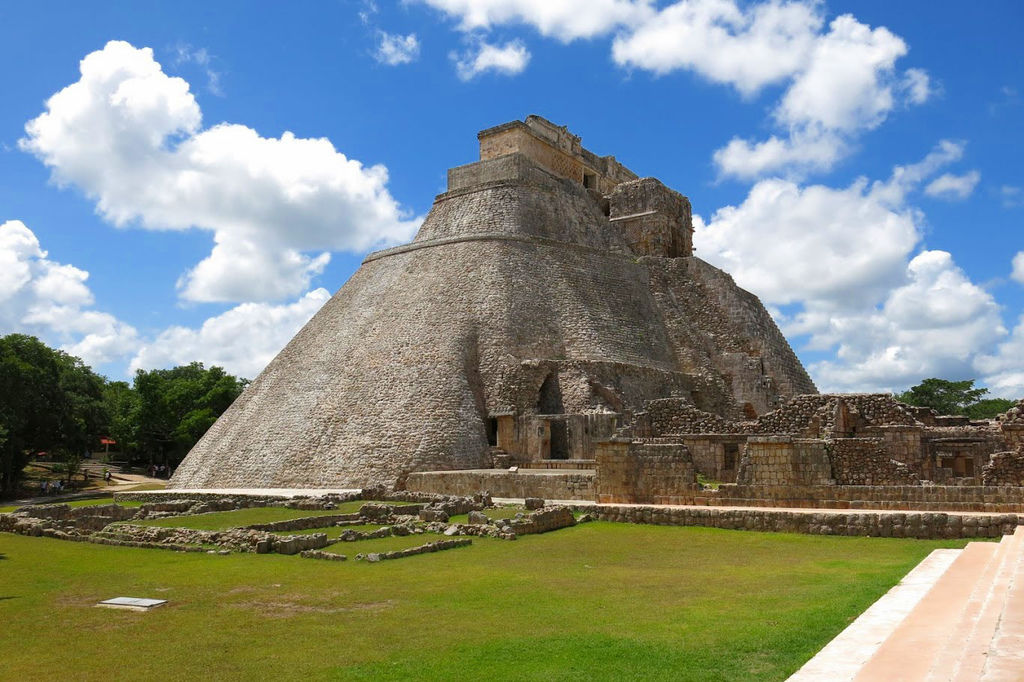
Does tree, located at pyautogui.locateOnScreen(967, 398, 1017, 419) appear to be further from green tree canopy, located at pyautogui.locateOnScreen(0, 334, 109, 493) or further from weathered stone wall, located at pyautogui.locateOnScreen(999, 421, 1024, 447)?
green tree canopy, located at pyautogui.locateOnScreen(0, 334, 109, 493)

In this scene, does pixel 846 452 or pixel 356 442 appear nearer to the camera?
pixel 846 452

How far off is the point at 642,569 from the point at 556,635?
3.34 meters

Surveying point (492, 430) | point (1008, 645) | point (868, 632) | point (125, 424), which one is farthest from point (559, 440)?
point (125, 424)

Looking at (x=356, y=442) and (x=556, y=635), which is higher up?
(x=356, y=442)

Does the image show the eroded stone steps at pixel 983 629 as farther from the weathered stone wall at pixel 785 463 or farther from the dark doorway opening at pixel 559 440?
the dark doorway opening at pixel 559 440

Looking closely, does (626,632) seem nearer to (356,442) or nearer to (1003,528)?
(1003,528)

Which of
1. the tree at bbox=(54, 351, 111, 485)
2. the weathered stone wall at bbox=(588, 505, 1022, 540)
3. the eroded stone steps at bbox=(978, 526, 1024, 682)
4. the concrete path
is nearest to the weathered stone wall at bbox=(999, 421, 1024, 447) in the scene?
the weathered stone wall at bbox=(588, 505, 1022, 540)

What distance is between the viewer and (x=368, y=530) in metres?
14.2

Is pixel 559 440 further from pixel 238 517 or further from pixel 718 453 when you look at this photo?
pixel 238 517

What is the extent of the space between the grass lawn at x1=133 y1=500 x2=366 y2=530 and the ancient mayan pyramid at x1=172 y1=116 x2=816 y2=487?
449cm

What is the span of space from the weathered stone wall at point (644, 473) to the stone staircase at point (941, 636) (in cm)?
740

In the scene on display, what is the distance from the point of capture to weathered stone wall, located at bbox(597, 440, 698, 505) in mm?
14664

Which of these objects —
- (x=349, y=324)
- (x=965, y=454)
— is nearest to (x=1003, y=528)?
(x=965, y=454)

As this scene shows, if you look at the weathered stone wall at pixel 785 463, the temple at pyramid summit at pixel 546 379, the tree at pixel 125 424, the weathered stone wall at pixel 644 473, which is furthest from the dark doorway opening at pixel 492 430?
the tree at pixel 125 424
